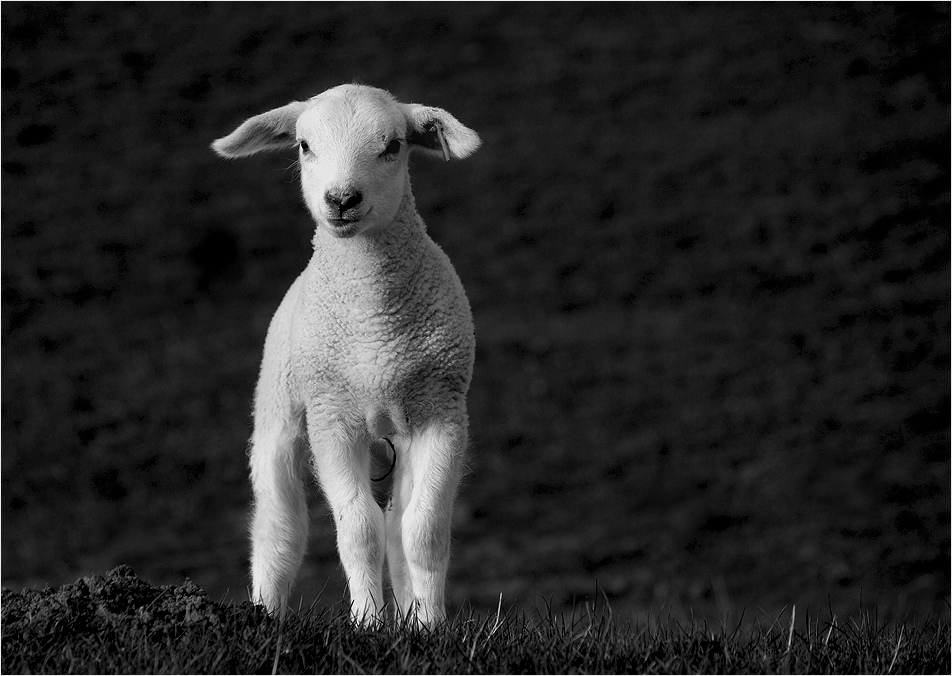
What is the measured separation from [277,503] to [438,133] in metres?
1.61

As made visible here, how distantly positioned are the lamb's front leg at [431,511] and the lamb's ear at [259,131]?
49.8 inches

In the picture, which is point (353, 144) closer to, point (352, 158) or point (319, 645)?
point (352, 158)

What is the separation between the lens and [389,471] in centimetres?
484

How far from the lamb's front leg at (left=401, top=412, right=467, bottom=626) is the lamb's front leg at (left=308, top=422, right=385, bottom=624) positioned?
130mm

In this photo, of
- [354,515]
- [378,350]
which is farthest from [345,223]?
[354,515]

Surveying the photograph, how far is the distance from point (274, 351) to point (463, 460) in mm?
904

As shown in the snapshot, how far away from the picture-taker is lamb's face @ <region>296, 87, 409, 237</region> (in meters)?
4.07

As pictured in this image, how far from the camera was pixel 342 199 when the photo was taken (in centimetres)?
404

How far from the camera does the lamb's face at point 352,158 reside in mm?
4066

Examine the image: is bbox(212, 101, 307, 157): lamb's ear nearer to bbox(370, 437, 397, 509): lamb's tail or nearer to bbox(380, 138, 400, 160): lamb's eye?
bbox(380, 138, 400, 160): lamb's eye

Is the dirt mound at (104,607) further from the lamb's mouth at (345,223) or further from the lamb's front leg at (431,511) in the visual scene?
the lamb's mouth at (345,223)

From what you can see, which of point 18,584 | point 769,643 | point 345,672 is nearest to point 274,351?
point 345,672

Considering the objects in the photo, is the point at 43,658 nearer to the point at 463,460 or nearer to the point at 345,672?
the point at 345,672

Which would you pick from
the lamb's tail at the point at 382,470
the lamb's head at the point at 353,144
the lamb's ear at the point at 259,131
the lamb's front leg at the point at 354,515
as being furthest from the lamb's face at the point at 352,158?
the lamb's tail at the point at 382,470
